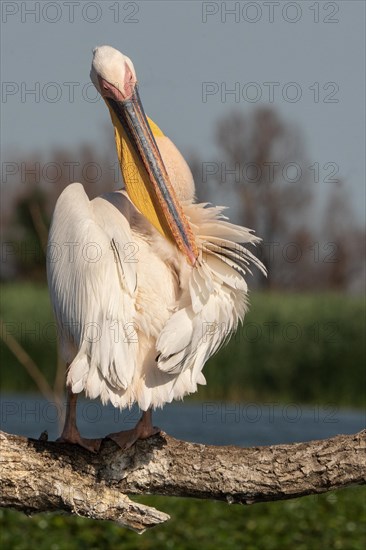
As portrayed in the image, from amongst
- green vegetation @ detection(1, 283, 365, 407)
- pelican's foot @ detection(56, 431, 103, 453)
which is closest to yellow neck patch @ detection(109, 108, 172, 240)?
pelican's foot @ detection(56, 431, 103, 453)

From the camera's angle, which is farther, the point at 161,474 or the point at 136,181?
the point at 136,181

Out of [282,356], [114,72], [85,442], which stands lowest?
[282,356]

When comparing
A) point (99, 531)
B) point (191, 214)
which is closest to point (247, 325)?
point (99, 531)

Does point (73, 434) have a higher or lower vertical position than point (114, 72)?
lower

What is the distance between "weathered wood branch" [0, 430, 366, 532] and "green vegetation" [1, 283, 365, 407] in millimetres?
10981

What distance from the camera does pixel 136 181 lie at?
490 centimetres

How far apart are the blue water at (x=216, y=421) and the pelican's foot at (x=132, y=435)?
9968 mm

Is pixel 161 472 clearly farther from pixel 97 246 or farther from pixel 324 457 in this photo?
pixel 97 246

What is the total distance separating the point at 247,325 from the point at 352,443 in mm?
11723

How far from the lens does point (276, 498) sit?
14.2 ft

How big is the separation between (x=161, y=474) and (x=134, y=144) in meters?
1.63

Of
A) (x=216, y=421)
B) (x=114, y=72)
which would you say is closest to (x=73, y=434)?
(x=114, y=72)

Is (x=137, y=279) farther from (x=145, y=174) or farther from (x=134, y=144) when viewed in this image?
(x=134, y=144)

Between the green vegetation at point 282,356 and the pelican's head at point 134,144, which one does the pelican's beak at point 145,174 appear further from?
the green vegetation at point 282,356
